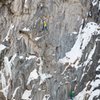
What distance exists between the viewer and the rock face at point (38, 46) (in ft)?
67.7

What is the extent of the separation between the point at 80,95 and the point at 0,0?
854cm

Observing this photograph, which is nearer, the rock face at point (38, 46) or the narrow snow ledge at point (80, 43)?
the rock face at point (38, 46)

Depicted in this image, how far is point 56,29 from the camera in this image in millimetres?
23203

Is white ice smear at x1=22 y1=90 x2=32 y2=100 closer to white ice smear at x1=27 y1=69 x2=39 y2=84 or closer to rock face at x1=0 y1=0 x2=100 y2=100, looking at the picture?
rock face at x1=0 y1=0 x2=100 y2=100

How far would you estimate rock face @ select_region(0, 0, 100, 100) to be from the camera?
2065 cm

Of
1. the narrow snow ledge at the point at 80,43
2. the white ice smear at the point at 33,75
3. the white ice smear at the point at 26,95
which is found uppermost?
the narrow snow ledge at the point at 80,43

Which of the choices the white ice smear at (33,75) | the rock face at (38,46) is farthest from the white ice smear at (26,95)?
the white ice smear at (33,75)

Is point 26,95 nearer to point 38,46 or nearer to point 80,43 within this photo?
point 38,46

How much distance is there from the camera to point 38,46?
22.0 meters

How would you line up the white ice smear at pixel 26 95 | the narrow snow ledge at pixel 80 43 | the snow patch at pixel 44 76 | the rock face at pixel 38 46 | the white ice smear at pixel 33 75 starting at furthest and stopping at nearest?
the narrow snow ledge at pixel 80 43 < the snow patch at pixel 44 76 < the white ice smear at pixel 33 75 < the white ice smear at pixel 26 95 < the rock face at pixel 38 46

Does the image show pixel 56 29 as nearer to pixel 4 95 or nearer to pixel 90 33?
pixel 90 33

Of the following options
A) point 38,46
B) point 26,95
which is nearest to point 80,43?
point 38,46

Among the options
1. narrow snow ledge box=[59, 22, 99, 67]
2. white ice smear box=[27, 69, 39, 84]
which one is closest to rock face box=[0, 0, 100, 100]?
white ice smear box=[27, 69, 39, 84]

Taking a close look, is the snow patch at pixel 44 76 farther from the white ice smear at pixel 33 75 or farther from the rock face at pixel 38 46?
the white ice smear at pixel 33 75
